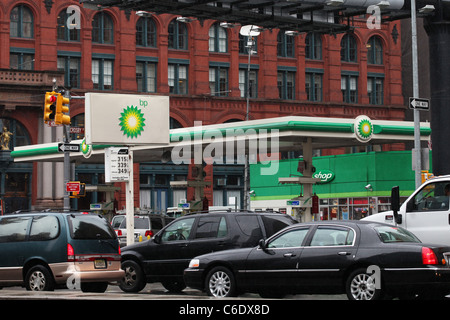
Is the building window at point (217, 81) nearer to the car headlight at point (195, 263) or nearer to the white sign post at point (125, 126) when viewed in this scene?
the white sign post at point (125, 126)

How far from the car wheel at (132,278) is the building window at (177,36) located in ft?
165

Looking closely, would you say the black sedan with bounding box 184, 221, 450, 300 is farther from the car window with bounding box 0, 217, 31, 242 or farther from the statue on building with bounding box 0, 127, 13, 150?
the statue on building with bounding box 0, 127, 13, 150

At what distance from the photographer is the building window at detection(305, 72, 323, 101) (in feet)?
246

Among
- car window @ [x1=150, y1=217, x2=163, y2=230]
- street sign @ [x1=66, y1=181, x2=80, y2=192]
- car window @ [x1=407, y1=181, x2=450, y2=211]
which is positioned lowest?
car window @ [x1=150, y1=217, x2=163, y2=230]

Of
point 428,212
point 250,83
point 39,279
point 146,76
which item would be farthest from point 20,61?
point 428,212

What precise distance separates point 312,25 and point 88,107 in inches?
308

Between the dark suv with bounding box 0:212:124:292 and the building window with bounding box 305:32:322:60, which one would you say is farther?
the building window with bounding box 305:32:322:60

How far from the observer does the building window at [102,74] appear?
66250 millimetres

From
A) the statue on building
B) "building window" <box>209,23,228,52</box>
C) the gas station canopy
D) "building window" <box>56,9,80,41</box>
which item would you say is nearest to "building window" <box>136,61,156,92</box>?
"building window" <box>209,23,228,52</box>

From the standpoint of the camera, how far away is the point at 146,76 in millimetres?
68062

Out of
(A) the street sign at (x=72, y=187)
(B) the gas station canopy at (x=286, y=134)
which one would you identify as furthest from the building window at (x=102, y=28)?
(A) the street sign at (x=72, y=187)

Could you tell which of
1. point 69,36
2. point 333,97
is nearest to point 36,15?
point 69,36

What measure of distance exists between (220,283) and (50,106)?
663 inches
